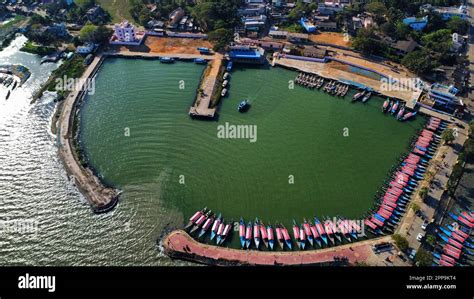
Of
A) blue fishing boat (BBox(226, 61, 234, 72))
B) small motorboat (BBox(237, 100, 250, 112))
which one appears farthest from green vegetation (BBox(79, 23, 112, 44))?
small motorboat (BBox(237, 100, 250, 112))

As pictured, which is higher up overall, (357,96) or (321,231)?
(357,96)

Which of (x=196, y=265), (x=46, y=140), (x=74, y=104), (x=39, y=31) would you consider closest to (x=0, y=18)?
(x=39, y=31)

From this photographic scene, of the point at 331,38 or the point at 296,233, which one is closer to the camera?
the point at 296,233

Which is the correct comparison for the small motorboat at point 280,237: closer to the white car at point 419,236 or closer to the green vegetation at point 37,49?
the white car at point 419,236

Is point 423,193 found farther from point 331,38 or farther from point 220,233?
point 331,38

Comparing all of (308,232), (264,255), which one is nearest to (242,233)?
(264,255)
